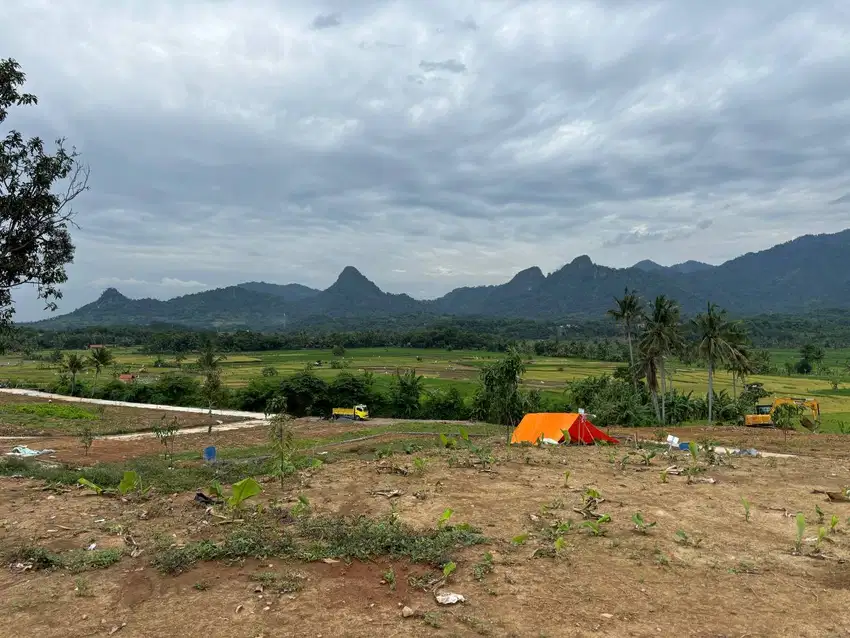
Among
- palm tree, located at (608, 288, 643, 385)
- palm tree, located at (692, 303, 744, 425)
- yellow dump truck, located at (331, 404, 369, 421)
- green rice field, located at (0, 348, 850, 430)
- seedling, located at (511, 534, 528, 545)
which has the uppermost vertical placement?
palm tree, located at (608, 288, 643, 385)

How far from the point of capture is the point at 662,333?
35.4m

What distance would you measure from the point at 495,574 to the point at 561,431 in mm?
14756

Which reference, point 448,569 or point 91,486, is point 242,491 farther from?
point 448,569

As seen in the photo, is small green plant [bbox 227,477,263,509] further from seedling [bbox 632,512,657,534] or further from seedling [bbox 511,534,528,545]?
seedling [bbox 632,512,657,534]

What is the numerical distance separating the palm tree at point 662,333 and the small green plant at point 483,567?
32.0 m

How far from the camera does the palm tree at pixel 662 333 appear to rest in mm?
35528

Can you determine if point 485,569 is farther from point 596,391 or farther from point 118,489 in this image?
point 596,391

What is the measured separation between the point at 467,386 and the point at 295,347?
230 ft

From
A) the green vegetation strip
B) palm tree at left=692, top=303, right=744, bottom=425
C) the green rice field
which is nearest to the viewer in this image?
the green vegetation strip

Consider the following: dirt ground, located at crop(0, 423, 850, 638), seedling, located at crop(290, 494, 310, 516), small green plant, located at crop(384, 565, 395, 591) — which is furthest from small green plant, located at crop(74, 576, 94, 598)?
small green plant, located at crop(384, 565, 395, 591)

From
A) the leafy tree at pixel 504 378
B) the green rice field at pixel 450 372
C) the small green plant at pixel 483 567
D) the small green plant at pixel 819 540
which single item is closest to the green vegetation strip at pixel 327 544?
the small green plant at pixel 483 567

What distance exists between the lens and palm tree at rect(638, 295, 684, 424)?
3553 centimetres

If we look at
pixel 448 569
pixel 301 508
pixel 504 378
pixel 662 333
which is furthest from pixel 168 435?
pixel 662 333

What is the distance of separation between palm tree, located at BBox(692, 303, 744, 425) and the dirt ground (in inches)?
992
